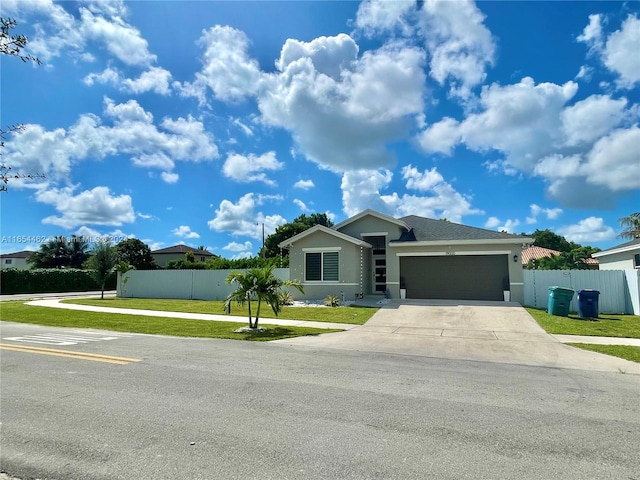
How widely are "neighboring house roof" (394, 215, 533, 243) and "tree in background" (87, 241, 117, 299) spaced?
22.2m

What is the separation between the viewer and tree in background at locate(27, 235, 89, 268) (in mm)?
59750

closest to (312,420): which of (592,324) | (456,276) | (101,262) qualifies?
(592,324)

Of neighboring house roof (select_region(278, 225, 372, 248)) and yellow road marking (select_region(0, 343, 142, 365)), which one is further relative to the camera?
neighboring house roof (select_region(278, 225, 372, 248))

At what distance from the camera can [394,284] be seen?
67.3ft

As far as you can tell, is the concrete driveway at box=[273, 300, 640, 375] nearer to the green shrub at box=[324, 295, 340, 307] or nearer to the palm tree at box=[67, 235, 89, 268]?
the green shrub at box=[324, 295, 340, 307]

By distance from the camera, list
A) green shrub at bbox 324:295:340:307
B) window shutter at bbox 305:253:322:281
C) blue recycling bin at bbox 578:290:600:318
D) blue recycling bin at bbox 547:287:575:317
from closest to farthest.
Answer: blue recycling bin at bbox 578:290:600:318 < blue recycling bin at bbox 547:287:575:317 < green shrub at bbox 324:295:340:307 < window shutter at bbox 305:253:322:281

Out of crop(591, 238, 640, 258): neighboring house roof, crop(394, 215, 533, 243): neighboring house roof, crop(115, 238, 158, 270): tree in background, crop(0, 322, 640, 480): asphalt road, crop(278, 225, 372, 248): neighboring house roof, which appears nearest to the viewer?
crop(0, 322, 640, 480): asphalt road

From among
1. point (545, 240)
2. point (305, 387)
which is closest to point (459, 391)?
point (305, 387)

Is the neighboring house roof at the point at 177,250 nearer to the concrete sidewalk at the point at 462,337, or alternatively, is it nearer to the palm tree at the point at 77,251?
the palm tree at the point at 77,251

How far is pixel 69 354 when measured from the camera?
8.45 m

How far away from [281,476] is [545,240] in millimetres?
71649

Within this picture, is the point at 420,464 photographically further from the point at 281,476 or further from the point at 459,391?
the point at 459,391

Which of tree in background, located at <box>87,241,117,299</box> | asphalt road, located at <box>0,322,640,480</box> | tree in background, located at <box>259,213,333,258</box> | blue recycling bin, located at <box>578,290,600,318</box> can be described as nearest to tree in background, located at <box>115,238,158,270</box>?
tree in background, located at <box>259,213,333,258</box>

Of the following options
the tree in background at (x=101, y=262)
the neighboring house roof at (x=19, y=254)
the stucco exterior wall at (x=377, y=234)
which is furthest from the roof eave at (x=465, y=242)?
the neighboring house roof at (x=19, y=254)
